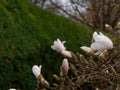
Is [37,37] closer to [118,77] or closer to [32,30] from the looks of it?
[32,30]

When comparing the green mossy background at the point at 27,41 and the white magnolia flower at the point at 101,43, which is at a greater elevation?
the green mossy background at the point at 27,41

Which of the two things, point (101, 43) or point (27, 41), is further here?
point (27, 41)

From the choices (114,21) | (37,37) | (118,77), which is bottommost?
(118,77)

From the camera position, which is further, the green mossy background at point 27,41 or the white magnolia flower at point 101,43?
the green mossy background at point 27,41

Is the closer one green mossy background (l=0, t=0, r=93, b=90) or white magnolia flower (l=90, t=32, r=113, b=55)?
white magnolia flower (l=90, t=32, r=113, b=55)

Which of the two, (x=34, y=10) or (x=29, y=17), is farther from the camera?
(x=34, y=10)

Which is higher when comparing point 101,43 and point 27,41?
point 27,41

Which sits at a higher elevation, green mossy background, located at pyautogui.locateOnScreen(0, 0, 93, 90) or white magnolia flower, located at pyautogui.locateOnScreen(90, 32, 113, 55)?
green mossy background, located at pyautogui.locateOnScreen(0, 0, 93, 90)

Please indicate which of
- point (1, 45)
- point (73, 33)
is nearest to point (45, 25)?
point (73, 33)
